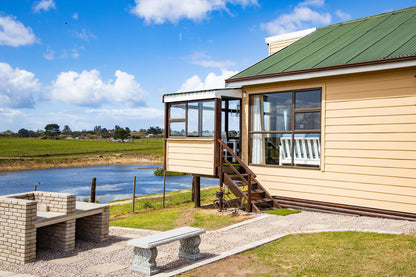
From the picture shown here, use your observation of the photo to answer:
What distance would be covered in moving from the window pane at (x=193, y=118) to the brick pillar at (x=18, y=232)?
602 cm

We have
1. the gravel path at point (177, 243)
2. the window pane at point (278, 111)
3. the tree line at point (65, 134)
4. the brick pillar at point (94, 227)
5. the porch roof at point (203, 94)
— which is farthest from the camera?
the tree line at point (65, 134)

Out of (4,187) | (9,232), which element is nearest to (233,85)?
(9,232)

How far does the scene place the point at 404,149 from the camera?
822cm

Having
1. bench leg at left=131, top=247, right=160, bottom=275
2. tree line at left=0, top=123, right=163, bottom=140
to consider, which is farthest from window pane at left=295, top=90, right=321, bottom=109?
tree line at left=0, top=123, right=163, bottom=140

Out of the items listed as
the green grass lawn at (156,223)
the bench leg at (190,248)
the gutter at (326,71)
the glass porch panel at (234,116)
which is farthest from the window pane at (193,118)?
the bench leg at (190,248)

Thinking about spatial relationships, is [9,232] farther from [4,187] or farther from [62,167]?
[62,167]

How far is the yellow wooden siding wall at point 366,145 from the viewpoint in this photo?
8203mm

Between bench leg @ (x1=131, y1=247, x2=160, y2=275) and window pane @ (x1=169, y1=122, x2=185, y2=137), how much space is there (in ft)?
22.1

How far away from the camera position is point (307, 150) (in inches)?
389

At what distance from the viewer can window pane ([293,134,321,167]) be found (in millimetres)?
9703

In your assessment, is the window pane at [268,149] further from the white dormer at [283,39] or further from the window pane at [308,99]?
the white dormer at [283,39]

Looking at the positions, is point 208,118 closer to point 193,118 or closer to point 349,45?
point 193,118

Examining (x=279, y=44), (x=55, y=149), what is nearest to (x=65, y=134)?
(x=55, y=149)

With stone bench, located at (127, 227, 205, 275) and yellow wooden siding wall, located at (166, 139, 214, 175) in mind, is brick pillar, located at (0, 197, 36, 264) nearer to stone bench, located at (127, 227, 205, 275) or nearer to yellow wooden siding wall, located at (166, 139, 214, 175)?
stone bench, located at (127, 227, 205, 275)
